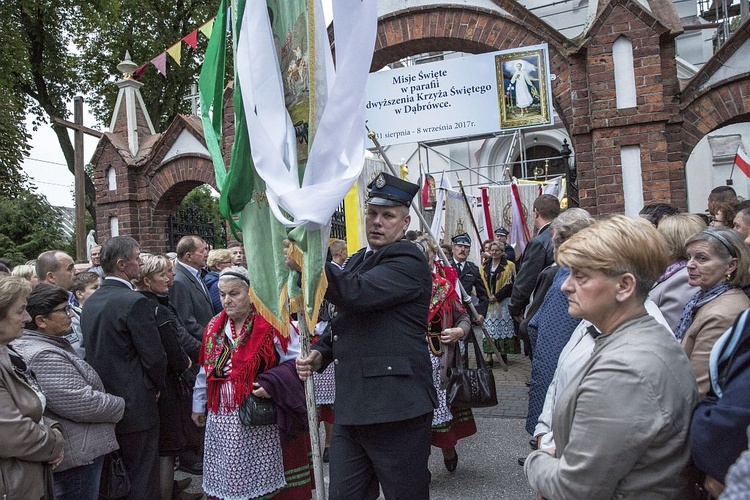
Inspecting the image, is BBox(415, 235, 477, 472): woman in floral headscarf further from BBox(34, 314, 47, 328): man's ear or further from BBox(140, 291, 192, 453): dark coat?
BBox(34, 314, 47, 328): man's ear

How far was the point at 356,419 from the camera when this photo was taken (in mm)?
2629

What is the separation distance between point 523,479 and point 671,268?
2.05 meters

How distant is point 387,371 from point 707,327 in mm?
1363

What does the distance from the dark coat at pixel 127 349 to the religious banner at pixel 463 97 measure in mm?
4842

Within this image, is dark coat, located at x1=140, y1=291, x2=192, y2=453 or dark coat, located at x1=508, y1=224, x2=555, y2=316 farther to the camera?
dark coat, located at x1=508, y1=224, x2=555, y2=316

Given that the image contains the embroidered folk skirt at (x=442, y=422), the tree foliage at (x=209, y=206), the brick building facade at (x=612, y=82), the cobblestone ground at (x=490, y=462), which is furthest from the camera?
the tree foliage at (x=209, y=206)

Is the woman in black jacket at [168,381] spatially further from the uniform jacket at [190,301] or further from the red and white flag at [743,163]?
the red and white flag at [743,163]

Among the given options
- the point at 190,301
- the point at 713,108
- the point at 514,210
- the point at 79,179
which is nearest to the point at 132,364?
the point at 190,301

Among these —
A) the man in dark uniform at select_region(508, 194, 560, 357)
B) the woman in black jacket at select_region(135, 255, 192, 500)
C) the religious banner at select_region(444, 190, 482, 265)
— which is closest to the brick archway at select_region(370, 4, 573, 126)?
the religious banner at select_region(444, 190, 482, 265)

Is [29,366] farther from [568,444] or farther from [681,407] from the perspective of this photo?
[681,407]

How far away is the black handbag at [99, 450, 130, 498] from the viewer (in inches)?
139

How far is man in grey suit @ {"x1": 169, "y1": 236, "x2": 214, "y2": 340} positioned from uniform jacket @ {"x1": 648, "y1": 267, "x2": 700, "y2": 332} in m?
3.40

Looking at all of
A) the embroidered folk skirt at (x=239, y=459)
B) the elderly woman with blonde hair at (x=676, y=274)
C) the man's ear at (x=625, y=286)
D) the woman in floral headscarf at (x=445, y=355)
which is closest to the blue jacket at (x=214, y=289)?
the woman in floral headscarf at (x=445, y=355)

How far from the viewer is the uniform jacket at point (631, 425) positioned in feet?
5.17
